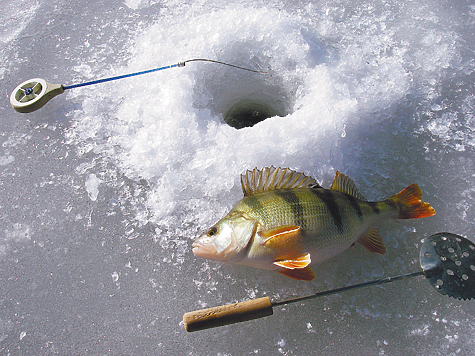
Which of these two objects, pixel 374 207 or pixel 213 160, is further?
pixel 213 160

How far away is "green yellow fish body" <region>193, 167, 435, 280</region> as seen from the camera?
56.5 inches

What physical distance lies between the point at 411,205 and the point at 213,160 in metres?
1.05

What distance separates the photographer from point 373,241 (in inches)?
62.9

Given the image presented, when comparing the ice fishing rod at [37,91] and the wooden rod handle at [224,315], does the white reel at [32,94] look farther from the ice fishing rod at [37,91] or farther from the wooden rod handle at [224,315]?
the wooden rod handle at [224,315]

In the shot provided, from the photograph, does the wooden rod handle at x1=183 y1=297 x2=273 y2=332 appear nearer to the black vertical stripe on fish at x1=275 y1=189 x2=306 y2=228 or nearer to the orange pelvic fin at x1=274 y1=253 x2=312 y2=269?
the orange pelvic fin at x1=274 y1=253 x2=312 y2=269

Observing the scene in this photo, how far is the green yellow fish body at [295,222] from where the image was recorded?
1436mm

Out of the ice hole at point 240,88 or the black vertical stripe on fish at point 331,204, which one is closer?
the black vertical stripe on fish at point 331,204

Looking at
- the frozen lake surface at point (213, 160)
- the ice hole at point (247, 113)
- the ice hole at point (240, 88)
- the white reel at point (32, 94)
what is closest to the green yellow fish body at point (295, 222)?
the frozen lake surface at point (213, 160)

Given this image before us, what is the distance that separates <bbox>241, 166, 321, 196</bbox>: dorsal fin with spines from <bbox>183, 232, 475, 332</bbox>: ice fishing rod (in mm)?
519

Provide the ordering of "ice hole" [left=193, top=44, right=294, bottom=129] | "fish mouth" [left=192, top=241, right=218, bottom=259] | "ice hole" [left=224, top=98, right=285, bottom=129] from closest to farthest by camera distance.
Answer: "fish mouth" [left=192, top=241, right=218, bottom=259] < "ice hole" [left=193, top=44, right=294, bottom=129] < "ice hole" [left=224, top=98, right=285, bottom=129]

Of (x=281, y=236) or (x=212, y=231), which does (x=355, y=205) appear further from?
(x=212, y=231)

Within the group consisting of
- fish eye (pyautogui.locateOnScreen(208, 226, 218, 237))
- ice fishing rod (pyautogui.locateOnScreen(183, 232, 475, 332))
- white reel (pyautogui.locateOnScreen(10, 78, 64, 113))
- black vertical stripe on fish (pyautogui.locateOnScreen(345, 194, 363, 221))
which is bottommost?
ice fishing rod (pyautogui.locateOnScreen(183, 232, 475, 332))

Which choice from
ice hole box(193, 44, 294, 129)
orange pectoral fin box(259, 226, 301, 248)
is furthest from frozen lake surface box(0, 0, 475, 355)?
orange pectoral fin box(259, 226, 301, 248)

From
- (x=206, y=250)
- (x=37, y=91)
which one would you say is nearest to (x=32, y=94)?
(x=37, y=91)
